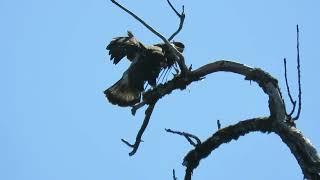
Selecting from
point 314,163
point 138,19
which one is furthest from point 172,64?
point 314,163

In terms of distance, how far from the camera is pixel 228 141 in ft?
17.3

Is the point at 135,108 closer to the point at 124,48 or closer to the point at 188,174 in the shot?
the point at 188,174

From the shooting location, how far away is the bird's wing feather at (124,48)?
6988mm

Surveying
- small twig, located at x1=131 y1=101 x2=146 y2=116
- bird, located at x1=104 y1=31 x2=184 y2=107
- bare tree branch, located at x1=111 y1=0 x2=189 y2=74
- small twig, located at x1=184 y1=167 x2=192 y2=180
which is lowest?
small twig, located at x1=184 y1=167 x2=192 y2=180

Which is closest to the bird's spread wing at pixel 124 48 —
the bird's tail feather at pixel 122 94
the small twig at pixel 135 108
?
the bird's tail feather at pixel 122 94

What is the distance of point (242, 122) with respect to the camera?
16.7ft

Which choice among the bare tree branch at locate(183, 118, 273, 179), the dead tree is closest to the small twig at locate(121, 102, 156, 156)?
the dead tree

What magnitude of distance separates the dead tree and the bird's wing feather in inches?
33.8

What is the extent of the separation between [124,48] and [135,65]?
235 mm

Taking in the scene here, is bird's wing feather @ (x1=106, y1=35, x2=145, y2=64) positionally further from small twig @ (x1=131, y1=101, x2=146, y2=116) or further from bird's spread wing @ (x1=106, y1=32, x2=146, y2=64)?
small twig @ (x1=131, y1=101, x2=146, y2=116)

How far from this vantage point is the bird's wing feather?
699 centimetres

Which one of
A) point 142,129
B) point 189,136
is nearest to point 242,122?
point 189,136

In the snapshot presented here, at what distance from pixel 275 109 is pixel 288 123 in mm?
179

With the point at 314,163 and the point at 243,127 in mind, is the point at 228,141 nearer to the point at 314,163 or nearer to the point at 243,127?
the point at 243,127
